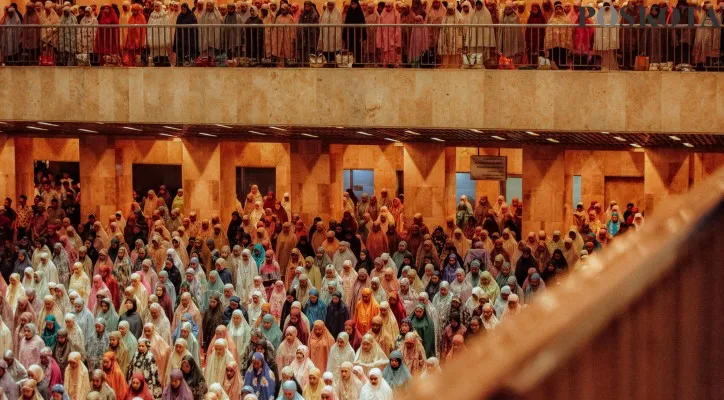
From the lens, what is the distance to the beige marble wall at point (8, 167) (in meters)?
27.8

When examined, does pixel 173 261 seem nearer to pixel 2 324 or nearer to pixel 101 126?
pixel 2 324

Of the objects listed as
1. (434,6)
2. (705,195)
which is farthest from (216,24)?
(705,195)

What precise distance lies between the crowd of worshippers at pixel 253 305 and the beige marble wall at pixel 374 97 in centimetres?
186

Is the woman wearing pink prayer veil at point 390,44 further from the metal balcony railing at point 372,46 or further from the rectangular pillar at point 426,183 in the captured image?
the rectangular pillar at point 426,183

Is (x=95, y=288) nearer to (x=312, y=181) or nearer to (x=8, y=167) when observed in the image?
(x=312, y=181)

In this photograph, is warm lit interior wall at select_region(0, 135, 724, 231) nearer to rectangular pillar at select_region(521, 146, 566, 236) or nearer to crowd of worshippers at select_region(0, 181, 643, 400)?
rectangular pillar at select_region(521, 146, 566, 236)

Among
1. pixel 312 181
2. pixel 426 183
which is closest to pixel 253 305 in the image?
pixel 426 183

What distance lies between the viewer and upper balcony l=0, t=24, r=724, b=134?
1914cm

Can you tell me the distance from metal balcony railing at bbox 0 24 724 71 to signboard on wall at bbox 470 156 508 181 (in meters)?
5.46

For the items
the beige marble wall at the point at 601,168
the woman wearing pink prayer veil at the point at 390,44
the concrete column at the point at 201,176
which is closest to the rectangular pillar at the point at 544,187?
the woman wearing pink prayer veil at the point at 390,44

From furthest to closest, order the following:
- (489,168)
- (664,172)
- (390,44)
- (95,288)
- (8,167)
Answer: (8,167) < (489,168) < (664,172) < (390,44) < (95,288)

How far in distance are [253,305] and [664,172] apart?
11.4 meters

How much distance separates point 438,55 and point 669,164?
6777 mm

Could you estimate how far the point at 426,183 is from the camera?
2506 centimetres
